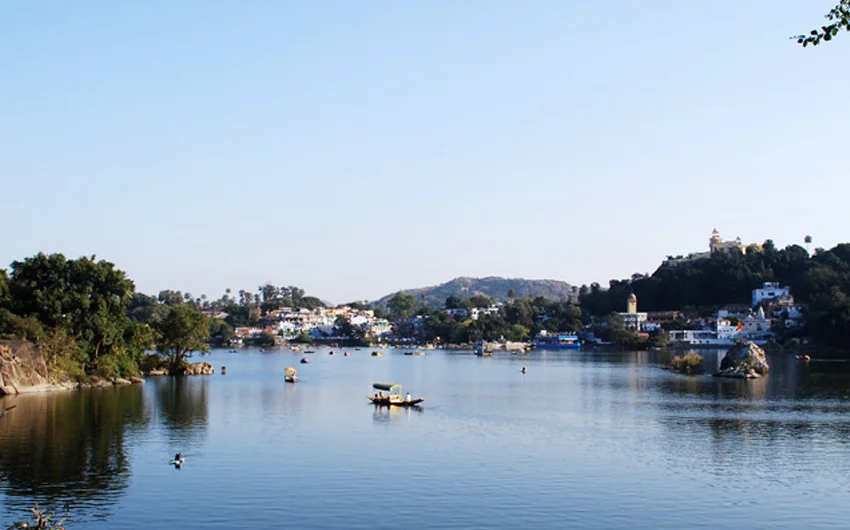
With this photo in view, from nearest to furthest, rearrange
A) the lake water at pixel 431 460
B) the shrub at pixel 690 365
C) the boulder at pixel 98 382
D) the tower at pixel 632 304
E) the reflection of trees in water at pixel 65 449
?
1. the lake water at pixel 431 460
2. the reflection of trees in water at pixel 65 449
3. the boulder at pixel 98 382
4. the shrub at pixel 690 365
5. the tower at pixel 632 304

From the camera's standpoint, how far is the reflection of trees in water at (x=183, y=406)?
39697 millimetres

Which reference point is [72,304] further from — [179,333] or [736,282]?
[736,282]

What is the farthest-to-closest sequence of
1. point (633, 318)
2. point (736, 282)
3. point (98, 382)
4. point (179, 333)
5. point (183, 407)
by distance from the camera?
1. point (633, 318)
2. point (736, 282)
3. point (179, 333)
4. point (98, 382)
5. point (183, 407)

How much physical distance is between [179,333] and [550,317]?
123497mm

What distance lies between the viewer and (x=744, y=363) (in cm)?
7756

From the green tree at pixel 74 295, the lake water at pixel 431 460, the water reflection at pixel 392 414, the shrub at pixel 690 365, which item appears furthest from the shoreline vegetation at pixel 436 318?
the shrub at pixel 690 365

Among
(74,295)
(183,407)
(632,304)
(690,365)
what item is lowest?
(183,407)

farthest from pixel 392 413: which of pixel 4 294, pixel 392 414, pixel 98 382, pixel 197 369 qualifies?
pixel 197 369

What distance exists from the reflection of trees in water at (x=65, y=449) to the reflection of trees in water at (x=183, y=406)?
1483 millimetres

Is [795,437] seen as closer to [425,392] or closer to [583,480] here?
[583,480]

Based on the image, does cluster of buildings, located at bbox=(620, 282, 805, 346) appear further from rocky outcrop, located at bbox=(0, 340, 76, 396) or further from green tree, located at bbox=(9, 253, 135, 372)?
rocky outcrop, located at bbox=(0, 340, 76, 396)

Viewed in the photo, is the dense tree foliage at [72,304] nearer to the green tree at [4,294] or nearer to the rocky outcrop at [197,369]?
the green tree at [4,294]

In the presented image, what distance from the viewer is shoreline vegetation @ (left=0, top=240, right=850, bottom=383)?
5853 cm

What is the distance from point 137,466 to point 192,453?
313cm
